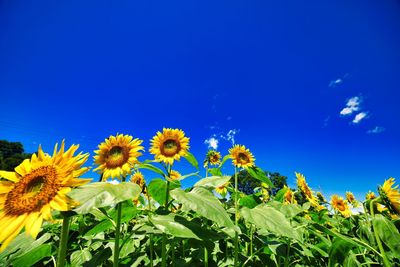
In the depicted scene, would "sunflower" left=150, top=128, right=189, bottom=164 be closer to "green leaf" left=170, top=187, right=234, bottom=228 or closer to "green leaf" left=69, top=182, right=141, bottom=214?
"green leaf" left=170, top=187, right=234, bottom=228

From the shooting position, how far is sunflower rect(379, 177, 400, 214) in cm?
212

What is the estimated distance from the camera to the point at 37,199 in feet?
4.05

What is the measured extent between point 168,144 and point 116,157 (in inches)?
39.9

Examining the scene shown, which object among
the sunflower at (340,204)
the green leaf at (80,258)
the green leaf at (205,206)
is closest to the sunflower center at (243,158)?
the sunflower at (340,204)

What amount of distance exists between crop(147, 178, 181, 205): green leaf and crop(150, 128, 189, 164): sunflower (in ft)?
4.32

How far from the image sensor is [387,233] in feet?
5.33

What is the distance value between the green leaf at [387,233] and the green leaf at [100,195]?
1590 mm

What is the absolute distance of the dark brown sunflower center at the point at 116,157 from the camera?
2.49 m

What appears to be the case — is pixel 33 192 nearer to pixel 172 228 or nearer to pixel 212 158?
pixel 172 228

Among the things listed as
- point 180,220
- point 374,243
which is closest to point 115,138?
point 180,220

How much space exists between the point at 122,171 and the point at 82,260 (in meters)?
0.79

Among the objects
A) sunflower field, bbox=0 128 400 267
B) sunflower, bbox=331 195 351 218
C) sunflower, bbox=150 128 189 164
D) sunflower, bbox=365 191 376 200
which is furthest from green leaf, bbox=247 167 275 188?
sunflower, bbox=331 195 351 218

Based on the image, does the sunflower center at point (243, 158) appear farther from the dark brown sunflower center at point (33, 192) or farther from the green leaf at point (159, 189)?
the dark brown sunflower center at point (33, 192)

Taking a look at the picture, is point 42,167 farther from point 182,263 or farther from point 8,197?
point 182,263
